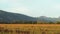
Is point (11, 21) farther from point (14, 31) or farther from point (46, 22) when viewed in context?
point (46, 22)

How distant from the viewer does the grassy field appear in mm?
6875

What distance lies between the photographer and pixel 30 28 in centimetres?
693

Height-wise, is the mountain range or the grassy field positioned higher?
the mountain range

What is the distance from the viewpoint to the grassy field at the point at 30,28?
688 centimetres

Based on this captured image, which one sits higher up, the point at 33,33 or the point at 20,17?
the point at 20,17

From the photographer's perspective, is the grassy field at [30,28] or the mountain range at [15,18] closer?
the grassy field at [30,28]

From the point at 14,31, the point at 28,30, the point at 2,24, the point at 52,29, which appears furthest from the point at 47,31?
the point at 2,24

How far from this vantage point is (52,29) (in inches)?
272

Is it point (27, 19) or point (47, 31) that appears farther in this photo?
point (27, 19)

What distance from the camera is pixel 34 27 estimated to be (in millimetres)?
7004

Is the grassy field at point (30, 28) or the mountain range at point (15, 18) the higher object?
the mountain range at point (15, 18)

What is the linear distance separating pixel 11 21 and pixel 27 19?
0.58 metres

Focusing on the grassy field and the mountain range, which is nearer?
the grassy field

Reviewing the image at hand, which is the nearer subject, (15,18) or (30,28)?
(30,28)
